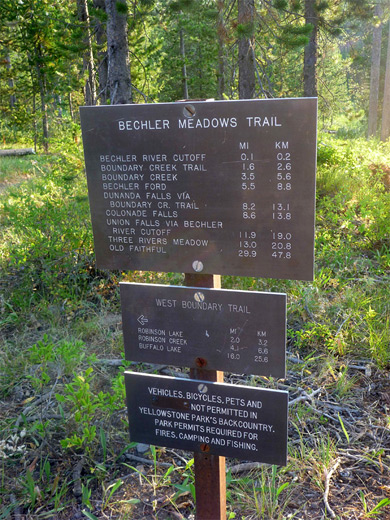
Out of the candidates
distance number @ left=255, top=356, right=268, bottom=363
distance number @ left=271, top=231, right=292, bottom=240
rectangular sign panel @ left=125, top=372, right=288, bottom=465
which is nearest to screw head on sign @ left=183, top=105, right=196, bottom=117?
distance number @ left=271, top=231, right=292, bottom=240

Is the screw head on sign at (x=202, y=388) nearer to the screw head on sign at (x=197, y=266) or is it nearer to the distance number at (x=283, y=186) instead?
the screw head on sign at (x=197, y=266)

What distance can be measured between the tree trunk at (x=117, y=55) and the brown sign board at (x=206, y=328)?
3.65 metres

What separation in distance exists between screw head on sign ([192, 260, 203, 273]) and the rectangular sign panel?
495 millimetres

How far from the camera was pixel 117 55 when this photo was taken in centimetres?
525

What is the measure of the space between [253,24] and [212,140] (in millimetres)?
5435

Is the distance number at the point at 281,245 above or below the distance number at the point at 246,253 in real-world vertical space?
above

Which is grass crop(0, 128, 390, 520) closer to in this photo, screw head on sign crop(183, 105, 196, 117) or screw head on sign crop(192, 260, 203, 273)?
screw head on sign crop(192, 260, 203, 273)

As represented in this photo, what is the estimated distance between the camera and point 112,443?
2.77 meters

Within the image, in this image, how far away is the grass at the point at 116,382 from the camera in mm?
2406

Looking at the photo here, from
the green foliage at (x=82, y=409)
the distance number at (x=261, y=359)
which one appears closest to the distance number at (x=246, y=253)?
the distance number at (x=261, y=359)

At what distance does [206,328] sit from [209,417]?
0.40m

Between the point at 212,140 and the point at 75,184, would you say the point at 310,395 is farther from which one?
the point at 75,184

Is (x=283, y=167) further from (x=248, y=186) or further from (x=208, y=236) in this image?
(x=208, y=236)

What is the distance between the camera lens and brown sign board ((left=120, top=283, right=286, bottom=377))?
1934 millimetres
